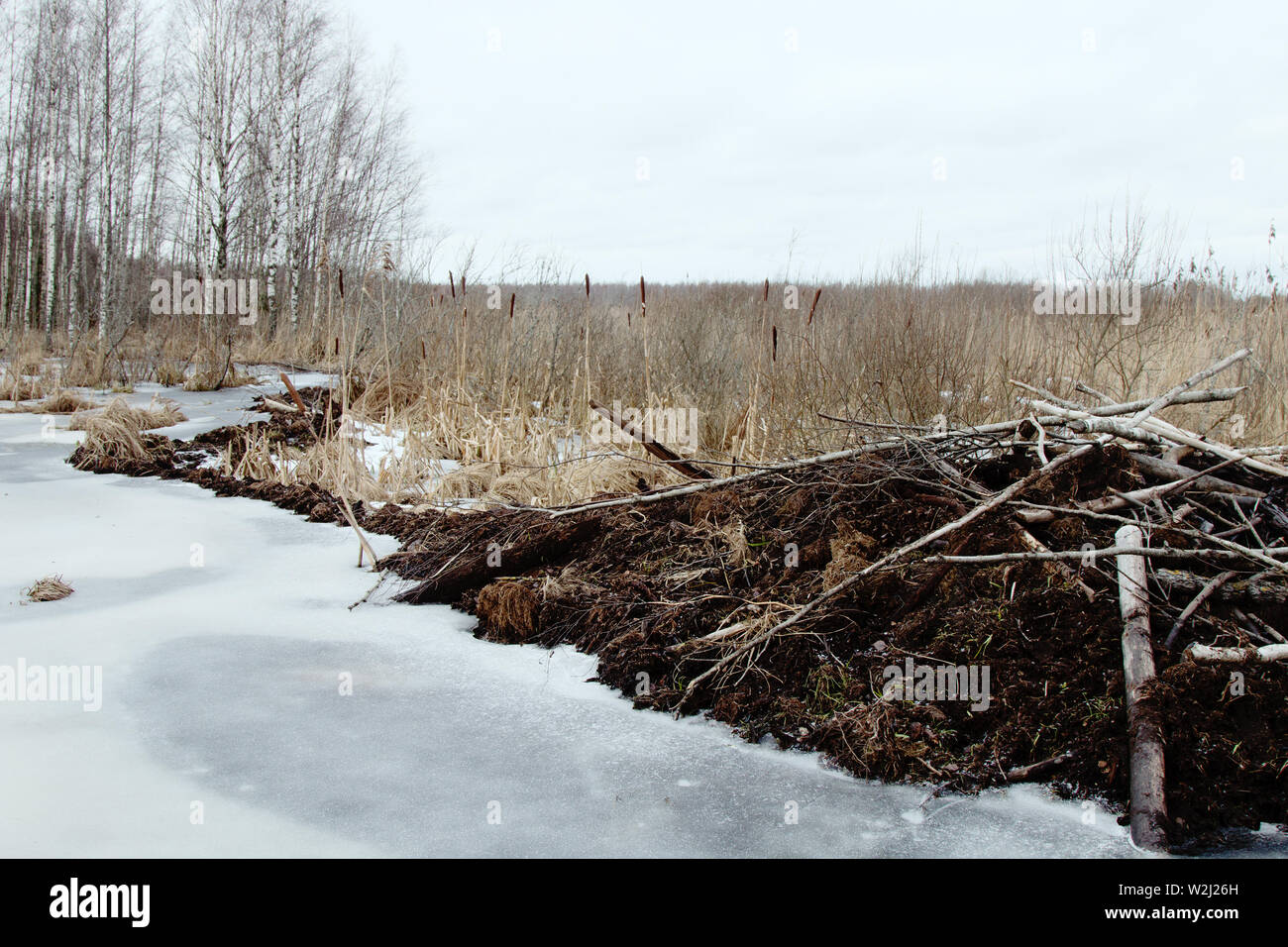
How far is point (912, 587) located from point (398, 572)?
2.97 m

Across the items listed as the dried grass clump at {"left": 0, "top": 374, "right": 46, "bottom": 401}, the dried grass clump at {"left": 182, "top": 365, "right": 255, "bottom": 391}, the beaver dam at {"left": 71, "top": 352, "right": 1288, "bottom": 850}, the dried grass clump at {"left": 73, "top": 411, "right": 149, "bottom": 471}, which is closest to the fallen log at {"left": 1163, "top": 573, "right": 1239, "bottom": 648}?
the beaver dam at {"left": 71, "top": 352, "right": 1288, "bottom": 850}

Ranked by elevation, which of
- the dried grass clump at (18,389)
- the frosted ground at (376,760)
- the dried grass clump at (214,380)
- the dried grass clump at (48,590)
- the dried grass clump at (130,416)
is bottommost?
the frosted ground at (376,760)

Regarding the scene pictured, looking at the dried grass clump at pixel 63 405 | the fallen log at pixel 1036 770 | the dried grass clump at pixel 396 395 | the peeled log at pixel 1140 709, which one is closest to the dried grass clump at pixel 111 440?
the dried grass clump at pixel 396 395

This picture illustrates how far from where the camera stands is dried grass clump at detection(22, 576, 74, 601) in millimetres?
5039

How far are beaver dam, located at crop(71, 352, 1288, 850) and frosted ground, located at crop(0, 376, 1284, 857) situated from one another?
179mm

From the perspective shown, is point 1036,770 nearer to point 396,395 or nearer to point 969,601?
point 969,601

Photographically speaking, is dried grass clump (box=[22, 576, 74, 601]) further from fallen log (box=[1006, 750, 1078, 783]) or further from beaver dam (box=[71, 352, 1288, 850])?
fallen log (box=[1006, 750, 1078, 783])

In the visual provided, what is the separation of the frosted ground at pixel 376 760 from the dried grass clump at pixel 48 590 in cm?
7

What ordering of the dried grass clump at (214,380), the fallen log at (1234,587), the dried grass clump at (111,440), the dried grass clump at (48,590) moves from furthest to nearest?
the dried grass clump at (214,380) → the dried grass clump at (111,440) → the dried grass clump at (48,590) → the fallen log at (1234,587)

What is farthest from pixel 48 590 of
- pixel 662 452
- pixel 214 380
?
pixel 214 380

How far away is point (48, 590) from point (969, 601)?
4709 millimetres

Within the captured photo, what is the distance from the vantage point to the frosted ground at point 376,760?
279 centimetres

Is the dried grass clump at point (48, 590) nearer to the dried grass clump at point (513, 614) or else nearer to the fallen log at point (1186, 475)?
the dried grass clump at point (513, 614)

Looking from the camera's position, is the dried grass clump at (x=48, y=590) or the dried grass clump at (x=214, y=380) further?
the dried grass clump at (x=214, y=380)
